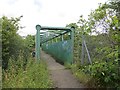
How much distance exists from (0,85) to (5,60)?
338cm

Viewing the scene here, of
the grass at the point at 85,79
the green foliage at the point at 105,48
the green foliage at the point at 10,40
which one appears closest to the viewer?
the green foliage at the point at 105,48

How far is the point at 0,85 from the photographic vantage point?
18.5 ft

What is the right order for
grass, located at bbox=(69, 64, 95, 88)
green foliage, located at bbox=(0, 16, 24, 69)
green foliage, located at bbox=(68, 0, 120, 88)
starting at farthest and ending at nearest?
green foliage, located at bbox=(0, 16, 24, 69) → grass, located at bbox=(69, 64, 95, 88) → green foliage, located at bbox=(68, 0, 120, 88)

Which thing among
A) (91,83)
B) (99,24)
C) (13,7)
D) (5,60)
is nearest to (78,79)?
(91,83)

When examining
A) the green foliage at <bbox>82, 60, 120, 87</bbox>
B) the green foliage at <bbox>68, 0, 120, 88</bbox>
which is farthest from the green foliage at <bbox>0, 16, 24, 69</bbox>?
the green foliage at <bbox>82, 60, 120, 87</bbox>

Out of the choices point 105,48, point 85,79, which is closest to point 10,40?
point 85,79

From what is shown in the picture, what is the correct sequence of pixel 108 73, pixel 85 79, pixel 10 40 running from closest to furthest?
pixel 108 73
pixel 85 79
pixel 10 40

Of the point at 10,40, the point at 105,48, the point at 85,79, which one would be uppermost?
the point at 10,40

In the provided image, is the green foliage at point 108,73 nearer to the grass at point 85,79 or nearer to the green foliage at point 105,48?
the green foliage at point 105,48

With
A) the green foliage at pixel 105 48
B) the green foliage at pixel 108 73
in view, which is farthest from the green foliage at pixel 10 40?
the green foliage at pixel 108 73

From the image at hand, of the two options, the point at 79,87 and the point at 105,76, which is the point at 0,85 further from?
the point at 105,76

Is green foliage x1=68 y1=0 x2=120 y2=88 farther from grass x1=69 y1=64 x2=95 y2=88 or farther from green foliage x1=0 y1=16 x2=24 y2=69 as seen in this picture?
green foliage x1=0 y1=16 x2=24 y2=69

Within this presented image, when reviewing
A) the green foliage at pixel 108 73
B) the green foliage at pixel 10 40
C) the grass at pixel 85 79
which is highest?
the green foliage at pixel 10 40

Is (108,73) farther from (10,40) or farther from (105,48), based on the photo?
(10,40)
